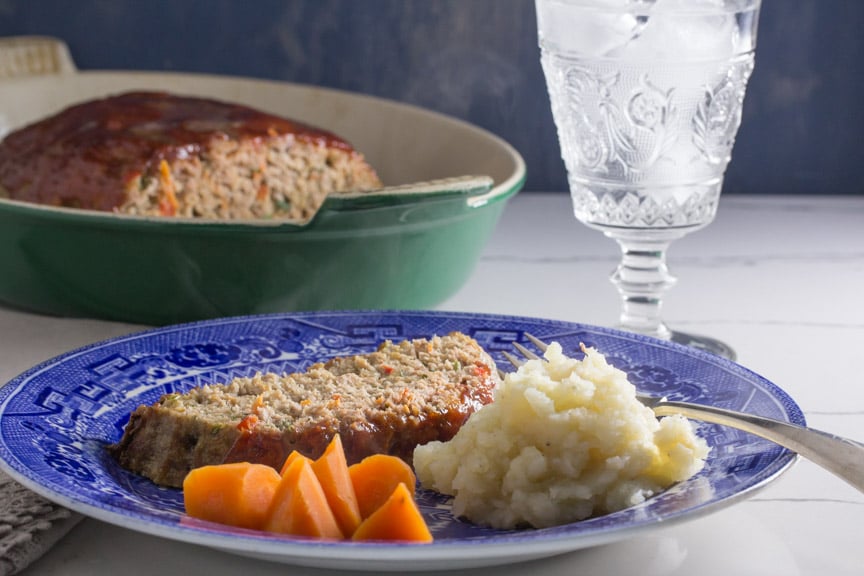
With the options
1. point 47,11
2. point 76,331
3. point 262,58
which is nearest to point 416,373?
point 76,331

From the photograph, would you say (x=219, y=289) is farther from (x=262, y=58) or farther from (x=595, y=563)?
(x=262, y=58)

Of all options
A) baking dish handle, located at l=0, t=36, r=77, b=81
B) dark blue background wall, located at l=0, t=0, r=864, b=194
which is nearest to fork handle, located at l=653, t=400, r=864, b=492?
dark blue background wall, located at l=0, t=0, r=864, b=194

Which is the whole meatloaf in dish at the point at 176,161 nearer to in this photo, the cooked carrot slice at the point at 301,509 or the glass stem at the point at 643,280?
the glass stem at the point at 643,280

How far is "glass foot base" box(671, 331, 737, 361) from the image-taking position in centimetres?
210

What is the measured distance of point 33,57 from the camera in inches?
126

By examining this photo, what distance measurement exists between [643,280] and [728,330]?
330 mm

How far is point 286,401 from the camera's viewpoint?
1570 millimetres

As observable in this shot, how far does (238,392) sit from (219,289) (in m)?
0.46

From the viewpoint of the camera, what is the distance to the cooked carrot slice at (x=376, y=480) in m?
1.32

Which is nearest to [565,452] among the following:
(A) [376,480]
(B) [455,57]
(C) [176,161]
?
(A) [376,480]

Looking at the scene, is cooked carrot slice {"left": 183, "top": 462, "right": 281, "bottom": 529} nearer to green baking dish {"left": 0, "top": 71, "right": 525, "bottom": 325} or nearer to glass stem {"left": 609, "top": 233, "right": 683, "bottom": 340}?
green baking dish {"left": 0, "top": 71, "right": 525, "bottom": 325}

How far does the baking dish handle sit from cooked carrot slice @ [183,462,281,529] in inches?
82.6

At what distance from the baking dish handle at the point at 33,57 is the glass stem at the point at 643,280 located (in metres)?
1.72

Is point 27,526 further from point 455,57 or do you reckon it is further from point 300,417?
point 455,57
